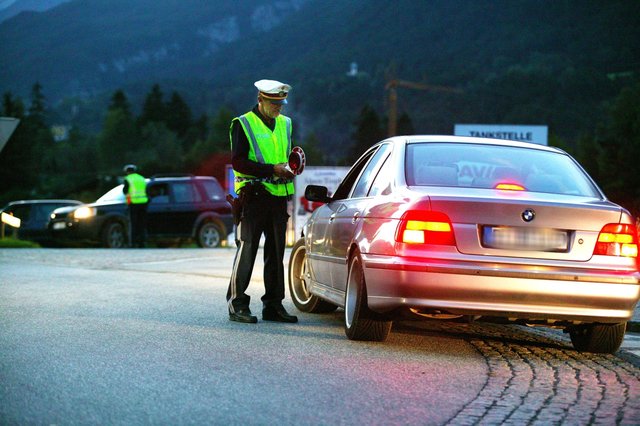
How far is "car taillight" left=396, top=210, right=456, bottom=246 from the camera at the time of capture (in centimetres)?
705

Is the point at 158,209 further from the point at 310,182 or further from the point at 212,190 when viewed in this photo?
the point at 310,182

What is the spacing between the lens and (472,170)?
7785mm

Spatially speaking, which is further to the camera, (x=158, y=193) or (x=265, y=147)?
(x=158, y=193)

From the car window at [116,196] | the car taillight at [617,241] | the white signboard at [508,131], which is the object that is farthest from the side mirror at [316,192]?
the white signboard at [508,131]

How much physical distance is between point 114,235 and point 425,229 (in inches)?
782

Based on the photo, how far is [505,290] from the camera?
23.0ft

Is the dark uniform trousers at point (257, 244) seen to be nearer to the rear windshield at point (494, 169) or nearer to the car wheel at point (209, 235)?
the rear windshield at point (494, 169)

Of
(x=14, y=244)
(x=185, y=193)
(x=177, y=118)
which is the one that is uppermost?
(x=177, y=118)

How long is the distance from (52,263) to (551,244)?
12183mm

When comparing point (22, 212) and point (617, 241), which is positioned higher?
point (617, 241)

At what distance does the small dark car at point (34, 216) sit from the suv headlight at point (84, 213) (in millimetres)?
3901

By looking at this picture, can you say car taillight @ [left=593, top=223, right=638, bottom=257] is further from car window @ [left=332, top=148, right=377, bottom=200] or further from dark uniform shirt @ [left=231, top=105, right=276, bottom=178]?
dark uniform shirt @ [left=231, top=105, right=276, bottom=178]

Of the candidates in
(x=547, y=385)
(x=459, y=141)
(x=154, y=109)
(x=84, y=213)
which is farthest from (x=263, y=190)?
(x=154, y=109)

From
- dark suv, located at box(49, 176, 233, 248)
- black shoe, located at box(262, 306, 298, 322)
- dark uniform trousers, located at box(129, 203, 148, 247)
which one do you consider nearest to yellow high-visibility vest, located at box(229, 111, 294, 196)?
black shoe, located at box(262, 306, 298, 322)
